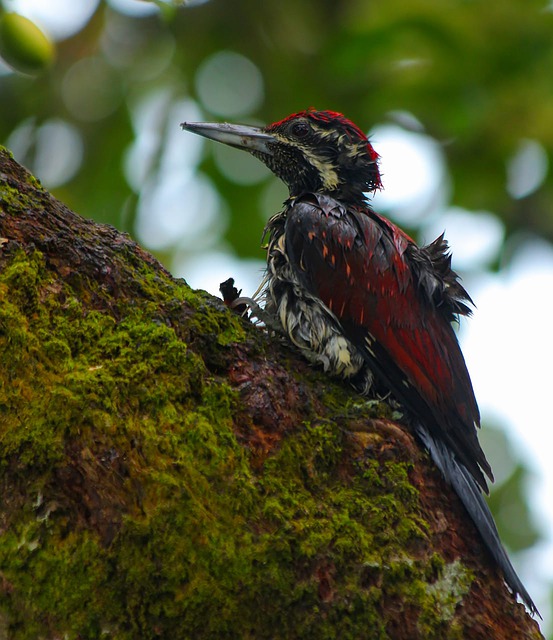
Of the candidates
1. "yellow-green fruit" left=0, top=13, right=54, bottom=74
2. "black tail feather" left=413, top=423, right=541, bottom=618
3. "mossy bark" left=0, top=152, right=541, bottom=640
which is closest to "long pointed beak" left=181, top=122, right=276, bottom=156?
"yellow-green fruit" left=0, top=13, right=54, bottom=74

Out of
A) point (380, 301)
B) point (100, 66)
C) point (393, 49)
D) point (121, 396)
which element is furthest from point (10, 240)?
point (100, 66)

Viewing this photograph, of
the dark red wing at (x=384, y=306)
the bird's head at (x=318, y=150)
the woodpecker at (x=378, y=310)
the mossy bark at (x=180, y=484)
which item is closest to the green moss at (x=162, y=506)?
the mossy bark at (x=180, y=484)

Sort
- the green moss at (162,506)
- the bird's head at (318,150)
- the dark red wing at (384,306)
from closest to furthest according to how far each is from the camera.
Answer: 1. the green moss at (162,506)
2. the dark red wing at (384,306)
3. the bird's head at (318,150)

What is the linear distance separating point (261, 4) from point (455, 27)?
1.31 m

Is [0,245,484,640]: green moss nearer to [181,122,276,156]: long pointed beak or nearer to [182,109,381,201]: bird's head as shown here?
[181,122,276,156]: long pointed beak

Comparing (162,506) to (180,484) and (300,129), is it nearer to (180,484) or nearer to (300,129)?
(180,484)

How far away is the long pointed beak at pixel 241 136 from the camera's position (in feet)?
13.5

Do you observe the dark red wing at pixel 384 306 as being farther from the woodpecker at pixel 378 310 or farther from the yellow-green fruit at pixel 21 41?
the yellow-green fruit at pixel 21 41

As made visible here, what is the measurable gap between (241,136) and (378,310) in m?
1.42

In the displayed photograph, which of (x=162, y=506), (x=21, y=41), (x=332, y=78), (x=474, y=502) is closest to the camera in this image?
(x=162, y=506)

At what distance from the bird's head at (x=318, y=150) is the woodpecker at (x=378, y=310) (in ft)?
1.47

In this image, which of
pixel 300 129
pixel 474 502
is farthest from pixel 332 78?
pixel 474 502

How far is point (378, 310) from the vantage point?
3.38m

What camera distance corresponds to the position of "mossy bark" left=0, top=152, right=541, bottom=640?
2049mm
